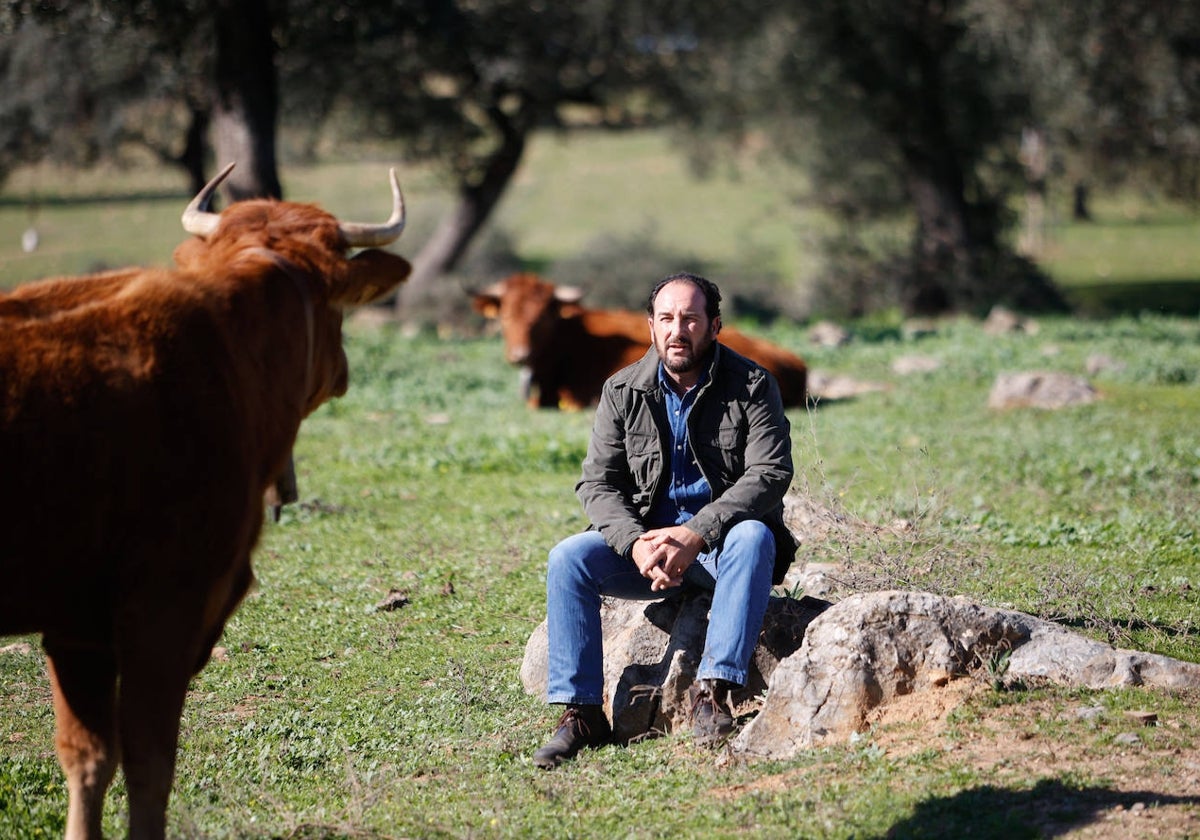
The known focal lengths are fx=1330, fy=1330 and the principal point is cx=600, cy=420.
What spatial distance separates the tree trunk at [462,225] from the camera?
24953 millimetres

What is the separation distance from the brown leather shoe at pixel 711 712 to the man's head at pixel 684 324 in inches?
51.9

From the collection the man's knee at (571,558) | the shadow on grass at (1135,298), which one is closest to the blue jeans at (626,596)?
the man's knee at (571,558)

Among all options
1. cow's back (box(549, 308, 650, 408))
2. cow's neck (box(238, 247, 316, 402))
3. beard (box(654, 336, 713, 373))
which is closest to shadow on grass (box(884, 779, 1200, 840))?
beard (box(654, 336, 713, 373))

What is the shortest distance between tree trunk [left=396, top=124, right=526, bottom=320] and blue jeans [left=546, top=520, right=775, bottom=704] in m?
19.1

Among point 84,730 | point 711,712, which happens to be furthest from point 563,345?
point 84,730

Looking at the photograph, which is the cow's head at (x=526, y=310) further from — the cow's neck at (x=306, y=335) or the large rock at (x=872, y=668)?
the cow's neck at (x=306, y=335)

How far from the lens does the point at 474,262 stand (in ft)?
91.8

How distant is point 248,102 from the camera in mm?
17922

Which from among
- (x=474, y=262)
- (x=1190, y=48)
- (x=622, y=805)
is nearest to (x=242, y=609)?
(x=622, y=805)

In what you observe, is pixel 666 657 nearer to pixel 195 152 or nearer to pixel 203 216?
pixel 203 216

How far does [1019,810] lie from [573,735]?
1832mm

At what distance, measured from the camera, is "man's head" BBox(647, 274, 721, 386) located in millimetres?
5676

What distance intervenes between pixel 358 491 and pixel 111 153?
55.9 ft

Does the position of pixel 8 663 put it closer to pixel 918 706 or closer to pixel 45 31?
pixel 918 706
